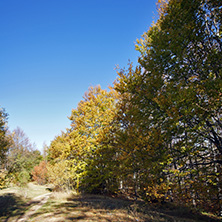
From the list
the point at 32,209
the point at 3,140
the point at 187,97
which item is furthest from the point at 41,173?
the point at 187,97

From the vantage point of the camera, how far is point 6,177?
→ 35.0ft

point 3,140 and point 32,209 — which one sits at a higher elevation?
point 3,140

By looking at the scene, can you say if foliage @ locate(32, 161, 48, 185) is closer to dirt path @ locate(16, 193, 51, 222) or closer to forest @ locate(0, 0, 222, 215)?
forest @ locate(0, 0, 222, 215)

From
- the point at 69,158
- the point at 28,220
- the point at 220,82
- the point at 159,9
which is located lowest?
the point at 28,220

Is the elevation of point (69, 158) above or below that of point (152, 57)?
below

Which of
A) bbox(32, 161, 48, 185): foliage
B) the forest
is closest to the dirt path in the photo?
the forest

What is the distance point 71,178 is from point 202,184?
9.68m

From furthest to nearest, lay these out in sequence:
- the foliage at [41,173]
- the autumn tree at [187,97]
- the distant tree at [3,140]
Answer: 1. the foliage at [41,173]
2. the distant tree at [3,140]
3. the autumn tree at [187,97]

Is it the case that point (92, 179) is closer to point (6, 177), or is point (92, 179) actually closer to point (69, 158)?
point (69, 158)

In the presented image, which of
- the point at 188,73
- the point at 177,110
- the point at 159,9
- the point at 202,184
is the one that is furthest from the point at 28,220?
the point at 159,9

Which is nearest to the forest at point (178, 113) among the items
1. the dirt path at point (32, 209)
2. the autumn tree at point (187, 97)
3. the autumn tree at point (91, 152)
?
the autumn tree at point (187, 97)

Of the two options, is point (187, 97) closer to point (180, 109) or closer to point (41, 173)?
point (180, 109)

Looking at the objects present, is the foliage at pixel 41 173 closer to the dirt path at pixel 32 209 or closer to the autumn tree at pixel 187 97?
the dirt path at pixel 32 209

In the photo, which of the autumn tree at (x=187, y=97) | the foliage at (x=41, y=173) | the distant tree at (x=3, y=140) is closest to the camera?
the autumn tree at (x=187, y=97)
